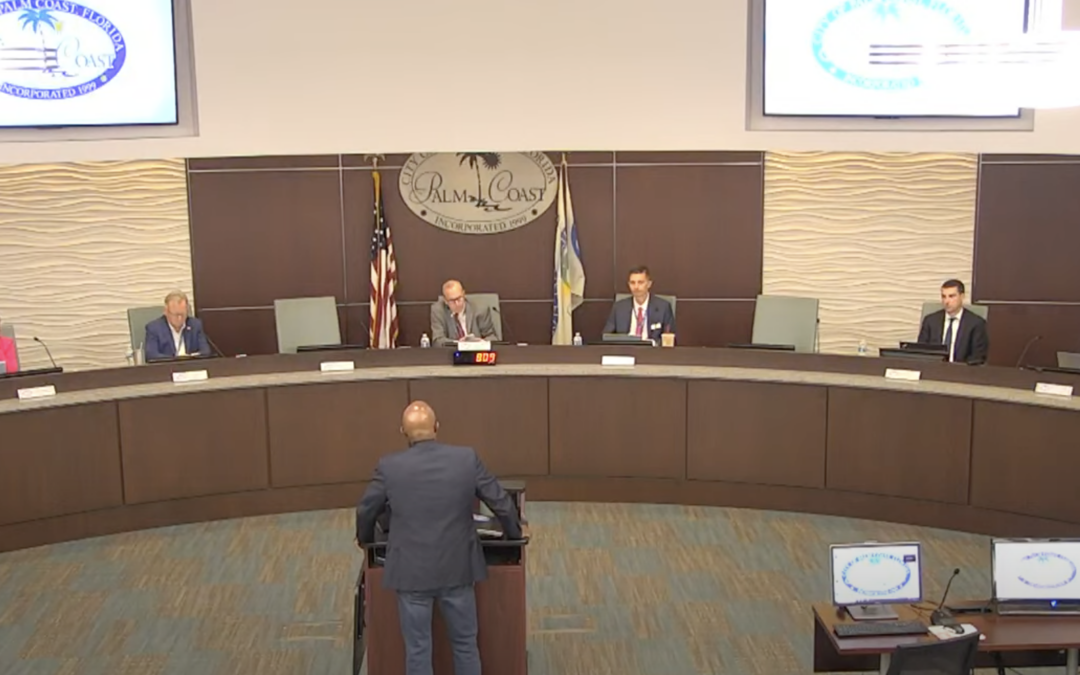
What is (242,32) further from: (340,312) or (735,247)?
(735,247)

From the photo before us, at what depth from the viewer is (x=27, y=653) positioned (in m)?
6.36

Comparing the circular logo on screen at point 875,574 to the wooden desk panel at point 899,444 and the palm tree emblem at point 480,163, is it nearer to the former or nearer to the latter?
the wooden desk panel at point 899,444

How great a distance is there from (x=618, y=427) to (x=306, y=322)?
10.4ft

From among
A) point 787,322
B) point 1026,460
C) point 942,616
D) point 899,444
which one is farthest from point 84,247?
point 942,616

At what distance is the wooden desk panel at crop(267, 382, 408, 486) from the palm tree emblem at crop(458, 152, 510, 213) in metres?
2.98

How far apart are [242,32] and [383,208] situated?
2041 mm

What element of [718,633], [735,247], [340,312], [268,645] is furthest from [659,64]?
[268,645]

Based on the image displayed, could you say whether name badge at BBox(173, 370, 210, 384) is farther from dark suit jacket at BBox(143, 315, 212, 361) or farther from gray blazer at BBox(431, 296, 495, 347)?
gray blazer at BBox(431, 296, 495, 347)

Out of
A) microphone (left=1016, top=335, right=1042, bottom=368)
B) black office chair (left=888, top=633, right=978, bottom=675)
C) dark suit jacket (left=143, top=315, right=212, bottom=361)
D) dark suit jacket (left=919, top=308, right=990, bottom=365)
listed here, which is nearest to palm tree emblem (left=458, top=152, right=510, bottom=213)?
dark suit jacket (left=143, top=315, right=212, bottom=361)

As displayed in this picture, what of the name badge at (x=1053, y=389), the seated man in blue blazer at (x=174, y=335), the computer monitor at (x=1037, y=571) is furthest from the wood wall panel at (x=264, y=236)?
the computer monitor at (x=1037, y=571)

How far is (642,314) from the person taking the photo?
9664 mm

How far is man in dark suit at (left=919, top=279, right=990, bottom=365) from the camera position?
345 inches

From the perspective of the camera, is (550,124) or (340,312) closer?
(550,124)

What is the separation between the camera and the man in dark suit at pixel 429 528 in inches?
203
